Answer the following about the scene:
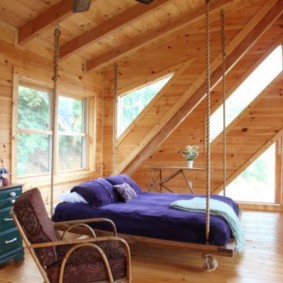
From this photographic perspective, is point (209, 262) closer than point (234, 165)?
Yes

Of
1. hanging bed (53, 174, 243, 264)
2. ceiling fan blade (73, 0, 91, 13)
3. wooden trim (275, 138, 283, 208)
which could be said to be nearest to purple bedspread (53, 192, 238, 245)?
hanging bed (53, 174, 243, 264)

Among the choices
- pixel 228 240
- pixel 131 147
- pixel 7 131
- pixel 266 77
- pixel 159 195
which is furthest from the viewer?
pixel 131 147

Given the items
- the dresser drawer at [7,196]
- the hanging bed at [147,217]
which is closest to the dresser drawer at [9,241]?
the dresser drawer at [7,196]

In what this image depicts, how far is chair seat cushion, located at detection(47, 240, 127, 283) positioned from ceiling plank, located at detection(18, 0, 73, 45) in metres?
2.60

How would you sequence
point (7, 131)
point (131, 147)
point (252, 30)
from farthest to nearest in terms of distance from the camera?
point (131, 147) < point (252, 30) < point (7, 131)

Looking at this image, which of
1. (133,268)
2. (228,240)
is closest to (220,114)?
(228,240)

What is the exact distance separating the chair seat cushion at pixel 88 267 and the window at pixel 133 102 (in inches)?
149

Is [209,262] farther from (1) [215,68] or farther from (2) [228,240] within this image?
(1) [215,68]

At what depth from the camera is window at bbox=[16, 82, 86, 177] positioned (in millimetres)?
4160

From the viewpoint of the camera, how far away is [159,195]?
176 inches

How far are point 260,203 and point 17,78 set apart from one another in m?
4.73

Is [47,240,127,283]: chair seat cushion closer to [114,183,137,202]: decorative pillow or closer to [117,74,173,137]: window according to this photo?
[114,183,137,202]: decorative pillow

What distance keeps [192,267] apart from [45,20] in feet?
10.7

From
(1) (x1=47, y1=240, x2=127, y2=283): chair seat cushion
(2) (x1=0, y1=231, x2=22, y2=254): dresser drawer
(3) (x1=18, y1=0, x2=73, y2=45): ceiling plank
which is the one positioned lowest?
(2) (x1=0, y1=231, x2=22, y2=254): dresser drawer
